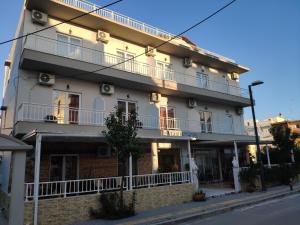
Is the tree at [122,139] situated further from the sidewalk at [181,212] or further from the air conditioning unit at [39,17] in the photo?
the air conditioning unit at [39,17]

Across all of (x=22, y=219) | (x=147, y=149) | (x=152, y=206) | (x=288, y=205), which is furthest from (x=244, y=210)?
(x=22, y=219)

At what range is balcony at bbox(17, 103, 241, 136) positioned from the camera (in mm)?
12025

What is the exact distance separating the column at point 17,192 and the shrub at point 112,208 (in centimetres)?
271

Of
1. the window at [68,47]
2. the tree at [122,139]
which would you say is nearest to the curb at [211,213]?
the tree at [122,139]

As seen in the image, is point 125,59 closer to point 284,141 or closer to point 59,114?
point 59,114

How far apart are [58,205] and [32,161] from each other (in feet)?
11.0

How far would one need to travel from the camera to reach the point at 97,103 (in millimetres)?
14750

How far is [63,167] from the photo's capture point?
13.4 m

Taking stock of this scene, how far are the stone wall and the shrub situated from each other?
0.69 feet

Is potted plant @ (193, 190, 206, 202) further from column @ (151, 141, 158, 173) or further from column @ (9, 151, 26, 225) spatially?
column @ (9, 151, 26, 225)

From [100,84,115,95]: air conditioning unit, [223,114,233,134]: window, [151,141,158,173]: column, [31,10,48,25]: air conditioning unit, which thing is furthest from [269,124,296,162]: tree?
[31,10,48,25]: air conditioning unit

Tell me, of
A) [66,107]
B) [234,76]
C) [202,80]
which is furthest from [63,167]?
[234,76]

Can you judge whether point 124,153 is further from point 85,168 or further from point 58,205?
point 85,168

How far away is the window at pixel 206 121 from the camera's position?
20.1 metres
